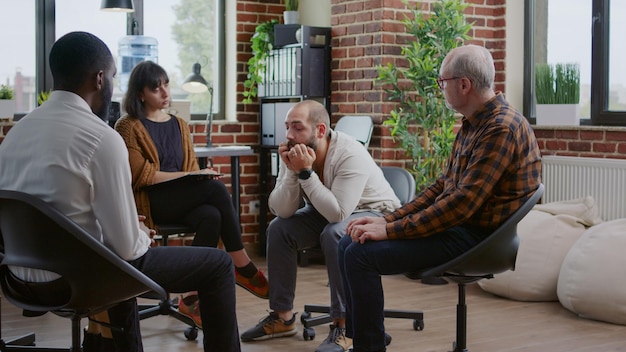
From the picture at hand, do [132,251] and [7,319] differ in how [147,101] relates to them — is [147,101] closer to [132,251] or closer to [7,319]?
[7,319]

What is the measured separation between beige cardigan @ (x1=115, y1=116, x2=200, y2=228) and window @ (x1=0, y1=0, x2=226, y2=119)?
1.96 metres

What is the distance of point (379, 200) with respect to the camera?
4.05 m

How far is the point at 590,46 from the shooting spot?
5.66m

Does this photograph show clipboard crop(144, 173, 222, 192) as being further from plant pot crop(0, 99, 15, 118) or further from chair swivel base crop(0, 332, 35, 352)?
plant pot crop(0, 99, 15, 118)

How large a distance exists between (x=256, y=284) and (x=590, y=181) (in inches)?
91.5

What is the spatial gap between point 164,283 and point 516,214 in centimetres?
124

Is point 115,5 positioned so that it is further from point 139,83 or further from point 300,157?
point 300,157

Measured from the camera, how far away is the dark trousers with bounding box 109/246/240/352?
282 centimetres

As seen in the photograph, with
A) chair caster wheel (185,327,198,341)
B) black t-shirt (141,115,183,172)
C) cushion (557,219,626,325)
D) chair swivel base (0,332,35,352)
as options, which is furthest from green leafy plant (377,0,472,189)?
chair swivel base (0,332,35,352)

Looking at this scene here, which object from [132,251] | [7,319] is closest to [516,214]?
[132,251]

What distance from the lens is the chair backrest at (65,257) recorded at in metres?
2.44

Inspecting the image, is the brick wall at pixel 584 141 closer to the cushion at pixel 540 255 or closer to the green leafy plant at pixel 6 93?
the cushion at pixel 540 255

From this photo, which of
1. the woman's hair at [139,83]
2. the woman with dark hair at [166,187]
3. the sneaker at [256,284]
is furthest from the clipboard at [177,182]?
the sneaker at [256,284]

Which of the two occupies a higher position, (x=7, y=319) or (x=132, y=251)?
(x=132, y=251)
